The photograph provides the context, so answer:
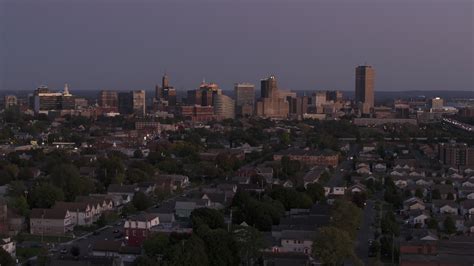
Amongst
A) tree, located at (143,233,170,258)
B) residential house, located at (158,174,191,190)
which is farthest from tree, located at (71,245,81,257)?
residential house, located at (158,174,191,190)

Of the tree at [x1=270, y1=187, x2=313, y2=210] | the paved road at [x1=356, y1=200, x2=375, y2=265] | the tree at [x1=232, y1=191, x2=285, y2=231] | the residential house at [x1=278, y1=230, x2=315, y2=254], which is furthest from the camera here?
the tree at [x1=270, y1=187, x2=313, y2=210]

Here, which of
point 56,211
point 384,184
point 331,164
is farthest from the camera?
point 331,164

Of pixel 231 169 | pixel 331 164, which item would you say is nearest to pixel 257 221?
pixel 231 169

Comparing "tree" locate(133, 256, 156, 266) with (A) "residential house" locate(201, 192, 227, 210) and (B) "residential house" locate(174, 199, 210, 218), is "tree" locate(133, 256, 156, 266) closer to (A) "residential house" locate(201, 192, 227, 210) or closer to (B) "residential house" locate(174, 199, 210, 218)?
(B) "residential house" locate(174, 199, 210, 218)

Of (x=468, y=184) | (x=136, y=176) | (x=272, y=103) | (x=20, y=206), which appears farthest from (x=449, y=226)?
(x=272, y=103)

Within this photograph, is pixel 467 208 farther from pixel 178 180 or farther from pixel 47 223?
pixel 47 223

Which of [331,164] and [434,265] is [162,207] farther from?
[331,164]

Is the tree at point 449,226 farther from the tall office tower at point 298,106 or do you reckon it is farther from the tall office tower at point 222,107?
the tall office tower at point 298,106
